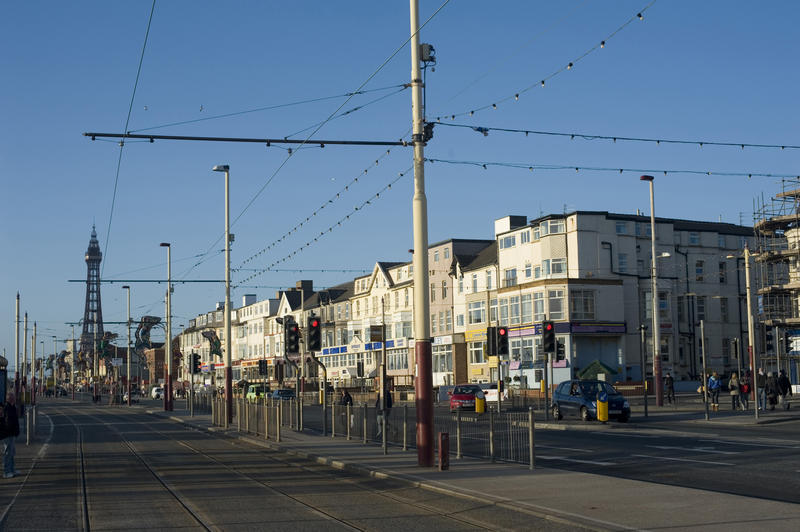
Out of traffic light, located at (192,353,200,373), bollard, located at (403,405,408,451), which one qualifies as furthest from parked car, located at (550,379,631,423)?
traffic light, located at (192,353,200,373)

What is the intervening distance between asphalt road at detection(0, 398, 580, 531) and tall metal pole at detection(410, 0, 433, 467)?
1604 millimetres

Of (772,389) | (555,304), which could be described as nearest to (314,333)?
(772,389)

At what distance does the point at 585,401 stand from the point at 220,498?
23672 millimetres

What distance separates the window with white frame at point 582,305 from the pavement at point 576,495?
41.0 m

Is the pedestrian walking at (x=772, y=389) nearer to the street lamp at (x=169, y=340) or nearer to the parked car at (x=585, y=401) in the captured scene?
the parked car at (x=585, y=401)

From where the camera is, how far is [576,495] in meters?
14.0

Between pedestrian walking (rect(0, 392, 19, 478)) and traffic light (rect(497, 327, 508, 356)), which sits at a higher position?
traffic light (rect(497, 327, 508, 356))

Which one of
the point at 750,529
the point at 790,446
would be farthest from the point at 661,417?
the point at 750,529

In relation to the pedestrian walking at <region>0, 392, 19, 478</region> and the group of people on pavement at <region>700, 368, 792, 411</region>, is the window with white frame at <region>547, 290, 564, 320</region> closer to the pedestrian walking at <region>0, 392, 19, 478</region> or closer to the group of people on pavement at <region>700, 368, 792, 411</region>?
the group of people on pavement at <region>700, 368, 792, 411</region>

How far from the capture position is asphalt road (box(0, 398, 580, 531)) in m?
12.4

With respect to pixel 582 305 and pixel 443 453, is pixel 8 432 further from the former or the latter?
pixel 582 305

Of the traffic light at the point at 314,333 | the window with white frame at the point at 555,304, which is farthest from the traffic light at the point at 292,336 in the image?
the window with white frame at the point at 555,304

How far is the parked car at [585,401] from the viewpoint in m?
35.4

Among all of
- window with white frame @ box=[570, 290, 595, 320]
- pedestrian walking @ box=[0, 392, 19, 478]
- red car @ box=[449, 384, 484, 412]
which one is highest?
window with white frame @ box=[570, 290, 595, 320]
